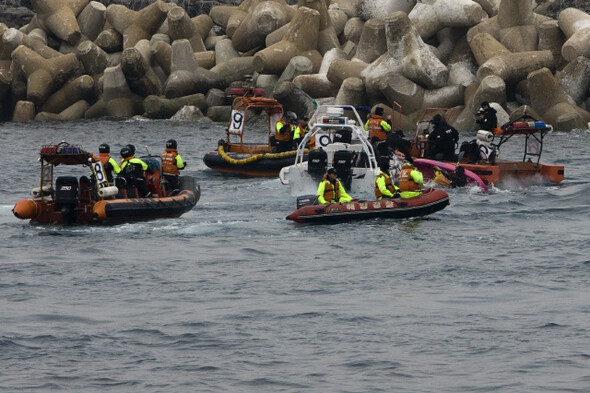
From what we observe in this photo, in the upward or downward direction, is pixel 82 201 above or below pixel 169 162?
below

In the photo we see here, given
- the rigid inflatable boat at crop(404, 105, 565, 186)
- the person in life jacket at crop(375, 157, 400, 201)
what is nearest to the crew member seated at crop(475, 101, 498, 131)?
the rigid inflatable boat at crop(404, 105, 565, 186)

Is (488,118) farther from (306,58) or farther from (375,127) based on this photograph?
(306,58)

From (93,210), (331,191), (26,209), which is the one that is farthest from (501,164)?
(26,209)

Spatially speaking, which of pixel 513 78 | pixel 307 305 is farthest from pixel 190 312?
pixel 513 78

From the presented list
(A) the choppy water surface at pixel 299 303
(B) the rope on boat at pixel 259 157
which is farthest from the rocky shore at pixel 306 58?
(A) the choppy water surface at pixel 299 303

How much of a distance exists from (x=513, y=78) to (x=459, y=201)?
17.4 m

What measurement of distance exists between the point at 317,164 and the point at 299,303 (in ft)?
32.8

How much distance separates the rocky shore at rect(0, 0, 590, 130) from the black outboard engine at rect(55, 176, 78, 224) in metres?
20.0

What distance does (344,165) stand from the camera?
25.5 metres

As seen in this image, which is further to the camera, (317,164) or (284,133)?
(284,133)

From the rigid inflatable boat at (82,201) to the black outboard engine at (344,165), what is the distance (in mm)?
4488

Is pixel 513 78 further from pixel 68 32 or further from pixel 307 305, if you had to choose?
pixel 307 305

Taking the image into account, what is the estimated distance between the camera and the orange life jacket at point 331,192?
22.4 meters

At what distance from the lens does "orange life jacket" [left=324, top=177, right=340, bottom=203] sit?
22.4 m
